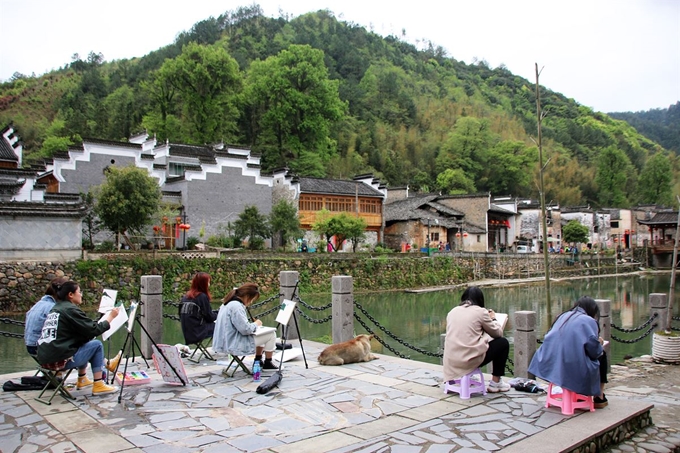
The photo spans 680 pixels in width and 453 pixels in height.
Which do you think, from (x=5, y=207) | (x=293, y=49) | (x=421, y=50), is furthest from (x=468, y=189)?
(x=421, y=50)

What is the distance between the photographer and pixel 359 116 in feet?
216

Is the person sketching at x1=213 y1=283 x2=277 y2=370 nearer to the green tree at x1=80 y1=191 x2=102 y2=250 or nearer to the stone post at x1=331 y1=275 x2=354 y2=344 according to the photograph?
the stone post at x1=331 y1=275 x2=354 y2=344

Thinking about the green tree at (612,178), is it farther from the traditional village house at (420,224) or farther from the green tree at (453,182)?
the traditional village house at (420,224)

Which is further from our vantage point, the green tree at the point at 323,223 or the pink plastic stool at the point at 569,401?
the green tree at the point at 323,223

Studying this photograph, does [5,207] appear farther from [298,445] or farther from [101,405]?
[298,445]

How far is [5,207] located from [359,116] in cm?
4985

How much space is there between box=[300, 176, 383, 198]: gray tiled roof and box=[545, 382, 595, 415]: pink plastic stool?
2900 cm

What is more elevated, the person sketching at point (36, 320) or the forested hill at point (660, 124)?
the forested hill at point (660, 124)

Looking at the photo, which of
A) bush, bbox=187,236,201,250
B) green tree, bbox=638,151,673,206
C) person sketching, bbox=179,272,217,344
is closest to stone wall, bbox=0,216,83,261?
bush, bbox=187,236,201,250

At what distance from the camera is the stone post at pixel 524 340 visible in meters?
6.79

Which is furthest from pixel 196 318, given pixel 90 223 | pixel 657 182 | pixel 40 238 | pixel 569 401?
pixel 657 182

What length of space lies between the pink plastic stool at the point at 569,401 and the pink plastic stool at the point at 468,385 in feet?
2.42

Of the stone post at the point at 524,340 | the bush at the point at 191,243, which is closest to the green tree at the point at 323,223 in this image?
the bush at the point at 191,243

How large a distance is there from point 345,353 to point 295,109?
1512 inches
